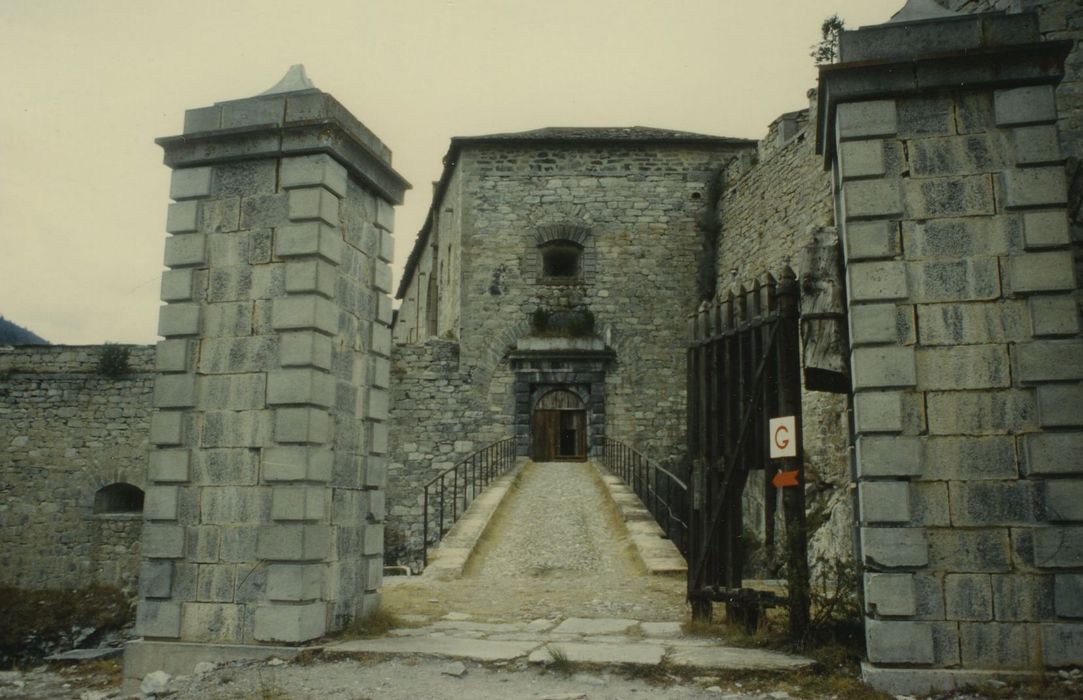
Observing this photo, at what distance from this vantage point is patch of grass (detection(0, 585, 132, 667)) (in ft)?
52.6

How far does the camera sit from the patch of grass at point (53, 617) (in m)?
16.0

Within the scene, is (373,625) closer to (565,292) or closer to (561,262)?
(565,292)

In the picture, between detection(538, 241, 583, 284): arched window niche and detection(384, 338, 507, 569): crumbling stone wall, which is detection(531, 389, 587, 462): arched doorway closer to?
detection(384, 338, 507, 569): crumbling stone wall

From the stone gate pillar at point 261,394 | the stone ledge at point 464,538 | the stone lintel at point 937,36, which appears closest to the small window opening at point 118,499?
the stone ledge at point 464,538

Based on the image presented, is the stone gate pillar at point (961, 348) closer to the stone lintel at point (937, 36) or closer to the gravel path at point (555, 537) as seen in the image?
the stone lintel at point (937, 36)

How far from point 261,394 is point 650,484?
12.1m

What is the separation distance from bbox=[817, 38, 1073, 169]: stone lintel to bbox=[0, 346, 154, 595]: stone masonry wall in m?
16.7

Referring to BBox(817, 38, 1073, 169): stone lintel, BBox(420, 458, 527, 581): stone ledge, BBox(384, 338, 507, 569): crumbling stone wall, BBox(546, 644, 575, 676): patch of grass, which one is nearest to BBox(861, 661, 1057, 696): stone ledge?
BBox(546, 644, 575, 676): patch of grass

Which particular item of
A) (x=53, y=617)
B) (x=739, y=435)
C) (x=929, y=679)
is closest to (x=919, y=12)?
(x=739, y=435)

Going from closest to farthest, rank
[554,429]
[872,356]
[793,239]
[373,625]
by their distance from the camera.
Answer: [872,356] < [373,625] < [793,239] < [554,429]

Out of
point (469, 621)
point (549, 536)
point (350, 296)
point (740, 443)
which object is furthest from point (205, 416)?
point (549, 536)

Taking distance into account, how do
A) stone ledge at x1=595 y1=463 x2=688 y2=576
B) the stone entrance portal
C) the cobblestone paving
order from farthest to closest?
Result: the stone entrance portal → stone ledge at x1=595 y1=463 x2=688 y2=576 → the cobblestone paving

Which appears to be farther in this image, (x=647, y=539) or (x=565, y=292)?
(x=565, y=292)

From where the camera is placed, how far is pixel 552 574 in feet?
30.1
